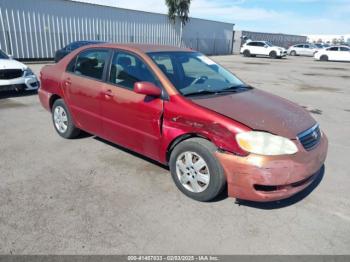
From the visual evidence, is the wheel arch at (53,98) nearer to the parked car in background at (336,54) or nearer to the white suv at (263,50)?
the white suv at (263,50)

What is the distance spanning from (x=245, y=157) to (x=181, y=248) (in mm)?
1030

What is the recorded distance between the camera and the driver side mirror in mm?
3506

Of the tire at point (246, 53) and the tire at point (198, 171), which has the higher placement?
the tire at point (198, 171)

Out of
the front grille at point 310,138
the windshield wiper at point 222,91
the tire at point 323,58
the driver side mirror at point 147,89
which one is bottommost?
the tire at point 323,58

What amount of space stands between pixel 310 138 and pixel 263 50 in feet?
108

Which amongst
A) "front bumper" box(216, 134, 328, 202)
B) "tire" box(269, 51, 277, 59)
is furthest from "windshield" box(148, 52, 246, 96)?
"tire" box(269, 51, 277, 59)

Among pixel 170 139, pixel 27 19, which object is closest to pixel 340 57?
pixel 27 19

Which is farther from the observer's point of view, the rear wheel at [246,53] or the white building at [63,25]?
the rear wheel at [246,53]

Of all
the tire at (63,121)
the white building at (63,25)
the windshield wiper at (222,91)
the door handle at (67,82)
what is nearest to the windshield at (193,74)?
the windshield wiper at (222,91)

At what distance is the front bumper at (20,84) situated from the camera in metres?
8.21

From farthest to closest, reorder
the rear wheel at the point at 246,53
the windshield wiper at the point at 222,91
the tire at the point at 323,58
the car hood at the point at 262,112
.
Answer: the rear wheel at the point at 246,53 → the tire at the point at 323,58 → the windshield wiper at the point at 222,91 → the car hood at the point at 262,112

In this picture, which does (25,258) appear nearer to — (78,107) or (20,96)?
(78,107)

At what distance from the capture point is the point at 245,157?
3.03m

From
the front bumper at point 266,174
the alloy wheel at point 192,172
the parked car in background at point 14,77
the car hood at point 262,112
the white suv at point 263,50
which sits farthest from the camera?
the white suv at point 263,50
